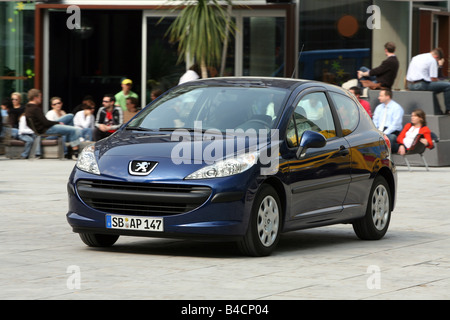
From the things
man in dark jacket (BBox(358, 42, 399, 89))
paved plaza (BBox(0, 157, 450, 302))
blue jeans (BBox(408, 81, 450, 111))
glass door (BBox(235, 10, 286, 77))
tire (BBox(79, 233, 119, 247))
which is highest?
glass door (BBox(235, 10, 286, 77))

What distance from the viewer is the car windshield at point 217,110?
30.0 feet

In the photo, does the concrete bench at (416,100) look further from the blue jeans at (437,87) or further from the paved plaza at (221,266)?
the paved plaza at (221,266)

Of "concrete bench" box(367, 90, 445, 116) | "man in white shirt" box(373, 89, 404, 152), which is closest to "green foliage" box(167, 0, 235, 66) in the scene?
"concrete bench" box(367, 90, 445, 116)

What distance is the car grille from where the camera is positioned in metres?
8.28

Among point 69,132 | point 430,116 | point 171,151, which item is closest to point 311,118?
point 171,151

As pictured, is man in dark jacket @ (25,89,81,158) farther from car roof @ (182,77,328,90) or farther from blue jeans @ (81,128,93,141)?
car roof @ (182,77,328,90)

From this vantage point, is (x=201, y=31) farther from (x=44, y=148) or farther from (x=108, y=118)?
(x=44, y=148)

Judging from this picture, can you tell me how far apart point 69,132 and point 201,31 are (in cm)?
344

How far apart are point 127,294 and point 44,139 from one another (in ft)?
49.5

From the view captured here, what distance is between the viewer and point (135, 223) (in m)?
8.43

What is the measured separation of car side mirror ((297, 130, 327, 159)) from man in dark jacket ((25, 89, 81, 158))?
1265cm

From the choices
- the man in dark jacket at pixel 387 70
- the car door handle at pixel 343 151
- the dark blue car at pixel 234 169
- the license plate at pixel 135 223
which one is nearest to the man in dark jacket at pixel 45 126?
the man in dark jacket at pixel 387 70

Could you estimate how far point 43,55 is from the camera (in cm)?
2497
